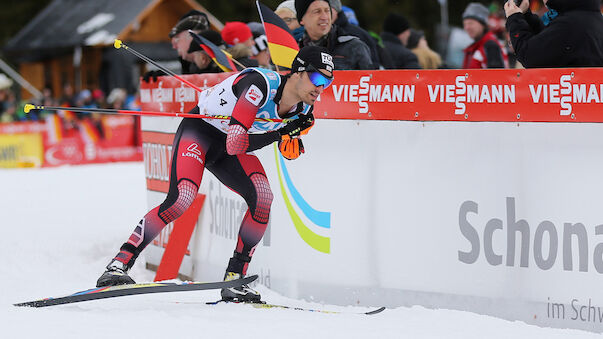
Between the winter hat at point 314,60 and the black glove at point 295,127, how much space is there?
32 centimetres

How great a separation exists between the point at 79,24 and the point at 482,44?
83.7 ft

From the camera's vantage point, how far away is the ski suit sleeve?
545 cm

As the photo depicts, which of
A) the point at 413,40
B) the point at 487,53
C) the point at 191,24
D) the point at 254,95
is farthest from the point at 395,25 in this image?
the point at 254,95

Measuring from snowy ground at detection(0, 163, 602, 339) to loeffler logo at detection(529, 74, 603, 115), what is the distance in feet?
4.48

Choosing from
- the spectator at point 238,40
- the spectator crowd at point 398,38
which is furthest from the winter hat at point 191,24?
the spectator at point 238,40

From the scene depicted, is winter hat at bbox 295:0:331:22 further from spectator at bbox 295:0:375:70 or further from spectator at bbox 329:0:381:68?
spectator at bbox 329:0:381:68

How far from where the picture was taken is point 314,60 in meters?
5.42

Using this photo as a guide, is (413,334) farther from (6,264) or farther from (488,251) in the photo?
(6,264)

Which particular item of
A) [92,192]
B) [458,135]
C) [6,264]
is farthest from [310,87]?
[92,192]

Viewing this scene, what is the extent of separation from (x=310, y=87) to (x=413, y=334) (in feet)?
5.35

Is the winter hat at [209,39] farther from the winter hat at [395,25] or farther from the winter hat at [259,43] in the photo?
the winter hat at [395,25]

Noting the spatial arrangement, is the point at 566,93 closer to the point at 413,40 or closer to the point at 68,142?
the point at 413,40

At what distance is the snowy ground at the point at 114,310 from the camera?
4.84m

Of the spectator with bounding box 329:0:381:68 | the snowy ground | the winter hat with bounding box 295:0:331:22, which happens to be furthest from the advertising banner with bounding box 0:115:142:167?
the winter hat with bounding box 295:0:331:22
